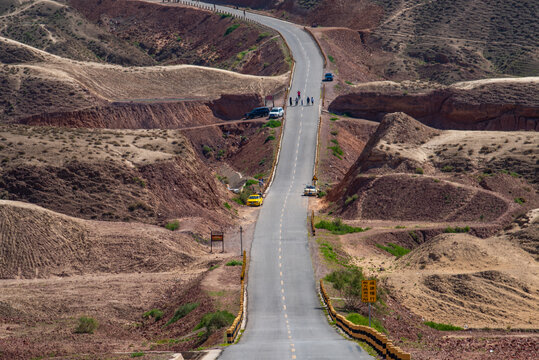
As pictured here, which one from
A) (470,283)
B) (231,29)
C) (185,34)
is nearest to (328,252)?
(470,283)

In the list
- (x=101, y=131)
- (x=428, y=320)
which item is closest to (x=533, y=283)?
(x=428, y=320)

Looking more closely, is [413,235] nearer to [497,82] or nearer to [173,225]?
[173,225]

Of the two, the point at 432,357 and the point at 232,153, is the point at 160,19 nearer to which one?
the point at 232,153

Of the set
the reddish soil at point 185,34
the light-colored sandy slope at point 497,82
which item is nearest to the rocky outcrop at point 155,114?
the reddish soil at point 185,34

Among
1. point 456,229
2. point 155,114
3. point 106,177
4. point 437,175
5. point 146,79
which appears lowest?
point 456,229

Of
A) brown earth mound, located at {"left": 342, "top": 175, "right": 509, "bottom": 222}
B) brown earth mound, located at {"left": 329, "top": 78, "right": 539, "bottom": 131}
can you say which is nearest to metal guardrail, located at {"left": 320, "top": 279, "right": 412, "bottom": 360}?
brown earth mound, located at {"left": 342, "top": 175, "right": 509, "bottom": 222}
